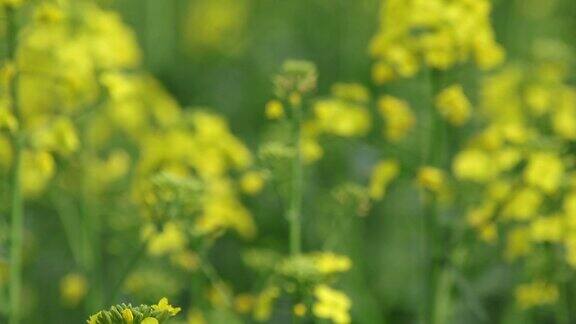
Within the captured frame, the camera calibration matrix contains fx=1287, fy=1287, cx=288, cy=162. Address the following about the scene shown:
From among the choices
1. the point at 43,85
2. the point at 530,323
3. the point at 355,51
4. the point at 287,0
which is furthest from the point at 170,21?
the point at 530,323

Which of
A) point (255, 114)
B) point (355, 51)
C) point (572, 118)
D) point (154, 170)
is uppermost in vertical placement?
point (355, 51)

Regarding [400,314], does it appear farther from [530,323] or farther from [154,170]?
[154,170]

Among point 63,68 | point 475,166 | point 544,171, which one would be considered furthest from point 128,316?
point 63,68

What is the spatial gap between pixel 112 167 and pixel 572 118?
1.61 m

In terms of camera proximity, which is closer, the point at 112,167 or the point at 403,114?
the point at 403,114

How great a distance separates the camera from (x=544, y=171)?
3.57 m

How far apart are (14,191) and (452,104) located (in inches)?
48.0

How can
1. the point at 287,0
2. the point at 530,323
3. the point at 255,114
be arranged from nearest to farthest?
the point at 530,323, the point at 255,114, the point at 287,0

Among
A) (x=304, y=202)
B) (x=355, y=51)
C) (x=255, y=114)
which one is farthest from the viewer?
(x=355, y=51)

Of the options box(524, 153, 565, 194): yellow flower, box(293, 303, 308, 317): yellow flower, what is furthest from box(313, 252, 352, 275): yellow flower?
box(524, 153, 565, 194): yellow flower

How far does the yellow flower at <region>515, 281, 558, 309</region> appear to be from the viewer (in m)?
3.74

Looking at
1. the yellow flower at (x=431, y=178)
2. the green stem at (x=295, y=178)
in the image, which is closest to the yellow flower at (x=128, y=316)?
the green stem at (x=295, y=178)

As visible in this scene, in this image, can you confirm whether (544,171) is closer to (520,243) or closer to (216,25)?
(520,243)

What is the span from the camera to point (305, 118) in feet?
12.9
